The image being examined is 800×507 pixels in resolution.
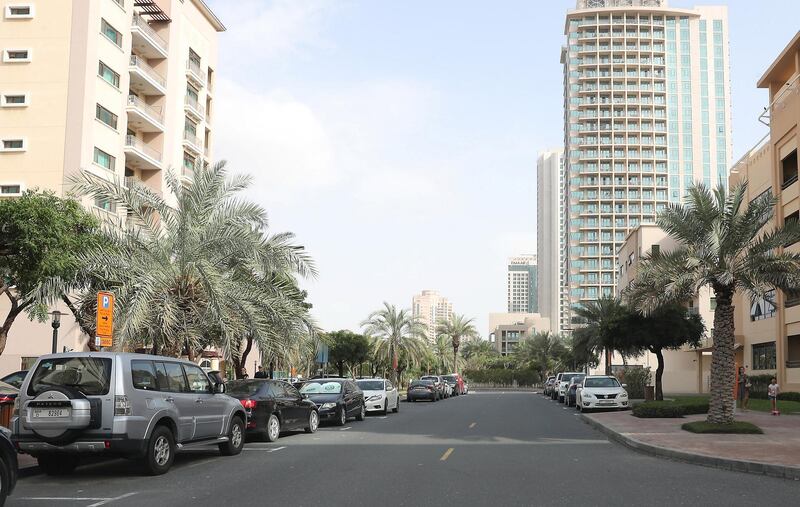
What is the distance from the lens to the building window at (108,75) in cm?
4619

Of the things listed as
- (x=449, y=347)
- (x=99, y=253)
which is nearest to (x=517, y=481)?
(x=99, y=253)

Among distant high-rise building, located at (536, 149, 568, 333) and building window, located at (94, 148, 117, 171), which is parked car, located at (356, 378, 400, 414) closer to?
building window, located at (94, 148, 117, 171)

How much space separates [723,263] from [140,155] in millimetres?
37987

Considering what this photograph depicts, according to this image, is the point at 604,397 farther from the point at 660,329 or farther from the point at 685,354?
the point at 685,354

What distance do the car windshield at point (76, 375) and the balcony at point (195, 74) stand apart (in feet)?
157

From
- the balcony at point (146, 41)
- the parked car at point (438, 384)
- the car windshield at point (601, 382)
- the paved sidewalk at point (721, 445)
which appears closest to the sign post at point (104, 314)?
the paved sidewalk at point (721, 445)

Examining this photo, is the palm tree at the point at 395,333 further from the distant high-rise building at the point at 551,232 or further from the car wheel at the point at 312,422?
the distant high-rise building at the point at 551,232

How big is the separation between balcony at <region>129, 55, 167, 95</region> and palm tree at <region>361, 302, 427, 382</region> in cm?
2310

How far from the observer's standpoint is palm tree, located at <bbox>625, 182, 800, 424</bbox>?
20156 millimetres

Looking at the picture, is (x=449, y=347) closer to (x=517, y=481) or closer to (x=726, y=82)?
(x=726, y=82)

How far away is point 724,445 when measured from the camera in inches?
643

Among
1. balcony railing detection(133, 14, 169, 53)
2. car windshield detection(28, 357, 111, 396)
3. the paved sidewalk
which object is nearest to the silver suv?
car windshield detection(28, 357, 111, 396)

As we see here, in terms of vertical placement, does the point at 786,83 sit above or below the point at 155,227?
above

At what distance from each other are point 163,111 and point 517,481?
154 ft
